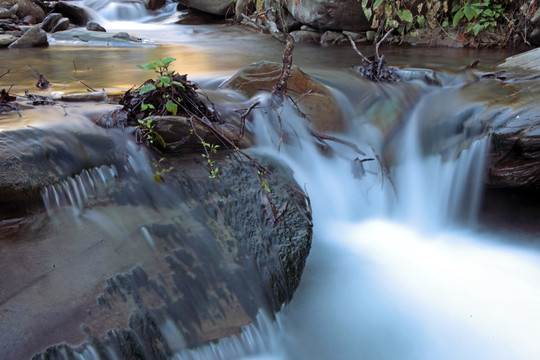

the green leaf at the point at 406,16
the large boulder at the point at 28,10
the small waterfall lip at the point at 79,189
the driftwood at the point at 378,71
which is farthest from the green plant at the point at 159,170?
the large boulder at the point at 28,10

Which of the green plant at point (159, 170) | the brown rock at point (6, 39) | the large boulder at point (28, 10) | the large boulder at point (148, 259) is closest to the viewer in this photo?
the large boulder at point (148, 259)

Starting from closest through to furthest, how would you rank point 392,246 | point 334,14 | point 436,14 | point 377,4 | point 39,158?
point 39,158
point 392,246
point 377,4
point 436,14
point 334,14

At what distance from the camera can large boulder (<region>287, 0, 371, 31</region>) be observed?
8942mm

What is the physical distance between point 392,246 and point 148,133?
2.19m

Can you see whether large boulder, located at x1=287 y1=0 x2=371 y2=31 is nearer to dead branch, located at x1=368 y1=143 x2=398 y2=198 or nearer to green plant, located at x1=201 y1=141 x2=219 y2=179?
dead branch, located at x1=368 y1=143 x2=398 y2=198

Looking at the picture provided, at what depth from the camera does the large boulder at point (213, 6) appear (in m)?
13.3

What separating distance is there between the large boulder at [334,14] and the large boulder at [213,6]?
14.2ft

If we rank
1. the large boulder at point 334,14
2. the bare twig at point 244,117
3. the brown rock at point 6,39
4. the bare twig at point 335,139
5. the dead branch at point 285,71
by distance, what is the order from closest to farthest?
the bare twig at point 244,117 < the bare twig at point 335,139 < the dead branch at point 285,71 < the brown rock at point 6,39 < the large boulder at point 334,14

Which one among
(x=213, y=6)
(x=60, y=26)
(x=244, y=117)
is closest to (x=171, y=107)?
(x=244, y=117)

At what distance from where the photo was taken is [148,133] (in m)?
3.09

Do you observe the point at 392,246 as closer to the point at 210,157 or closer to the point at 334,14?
the point at 210,157

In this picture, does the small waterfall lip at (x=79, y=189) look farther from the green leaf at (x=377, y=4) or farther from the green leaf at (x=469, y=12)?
the green leaf at (x=469, y=12)

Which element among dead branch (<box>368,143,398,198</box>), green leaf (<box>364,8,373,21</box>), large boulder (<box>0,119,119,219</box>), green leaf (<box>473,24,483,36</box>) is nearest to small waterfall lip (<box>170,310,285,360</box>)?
large boulder (<box>0,119,119,219</box>)

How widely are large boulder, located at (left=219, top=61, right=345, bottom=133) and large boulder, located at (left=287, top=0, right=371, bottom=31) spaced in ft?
16.5
